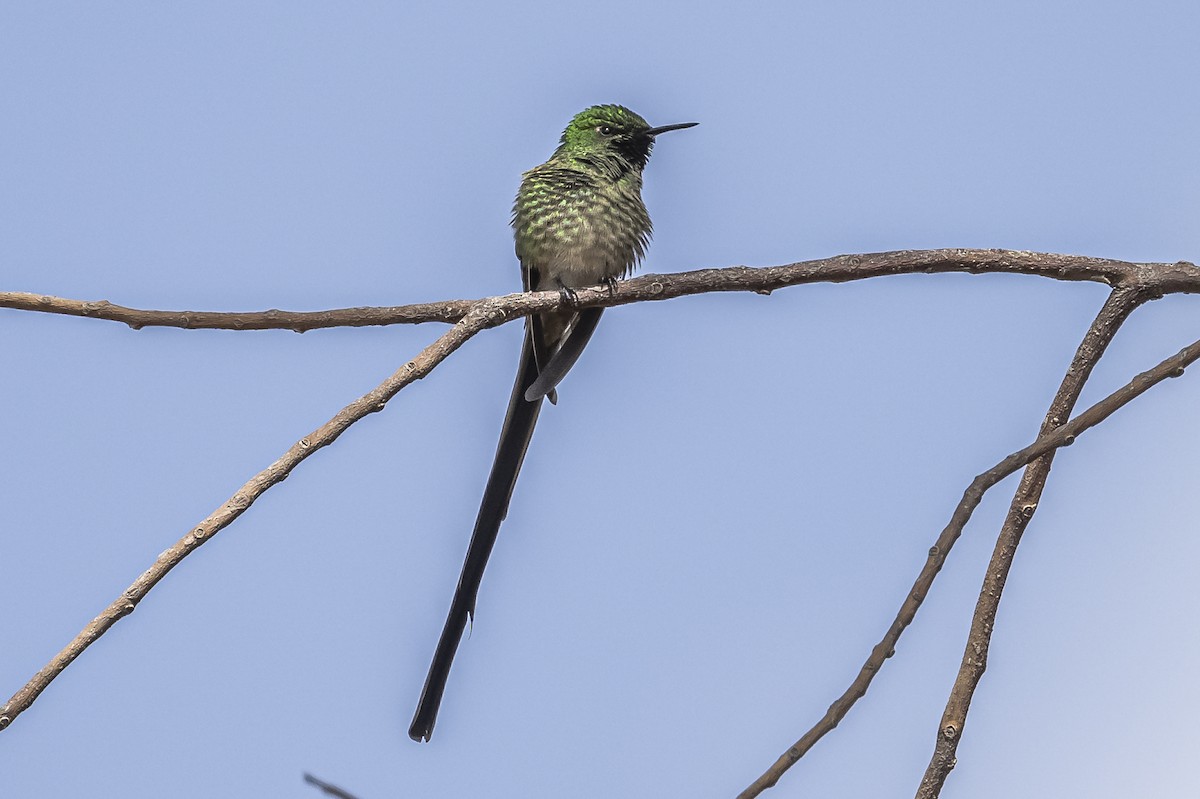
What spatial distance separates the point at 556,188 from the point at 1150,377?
2.57 meters

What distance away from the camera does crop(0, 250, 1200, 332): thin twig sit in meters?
2.15

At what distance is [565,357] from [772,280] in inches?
53.0

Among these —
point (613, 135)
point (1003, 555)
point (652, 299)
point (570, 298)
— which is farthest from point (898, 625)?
point (613, 135)

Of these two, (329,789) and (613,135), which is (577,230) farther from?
(329,789)

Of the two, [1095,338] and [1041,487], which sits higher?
[1095,338]

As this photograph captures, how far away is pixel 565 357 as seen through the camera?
3572 mm

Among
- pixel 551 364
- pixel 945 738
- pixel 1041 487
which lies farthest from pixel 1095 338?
pixel 551 364

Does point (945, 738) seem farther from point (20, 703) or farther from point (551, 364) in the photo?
point (551, 364)

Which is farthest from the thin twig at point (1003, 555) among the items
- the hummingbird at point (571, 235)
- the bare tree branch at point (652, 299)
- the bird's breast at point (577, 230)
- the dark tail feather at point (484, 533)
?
the bird's breast at point (577, 230)

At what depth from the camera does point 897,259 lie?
2.25m

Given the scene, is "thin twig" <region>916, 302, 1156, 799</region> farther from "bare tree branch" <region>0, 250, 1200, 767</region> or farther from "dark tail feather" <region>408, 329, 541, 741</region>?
"dark tail feather" <region>408, 329, 541, 741</region>

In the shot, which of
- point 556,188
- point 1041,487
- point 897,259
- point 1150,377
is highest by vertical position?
point 556,188

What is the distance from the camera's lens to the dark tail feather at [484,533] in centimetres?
255

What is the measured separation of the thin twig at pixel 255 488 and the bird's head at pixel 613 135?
2.31m
